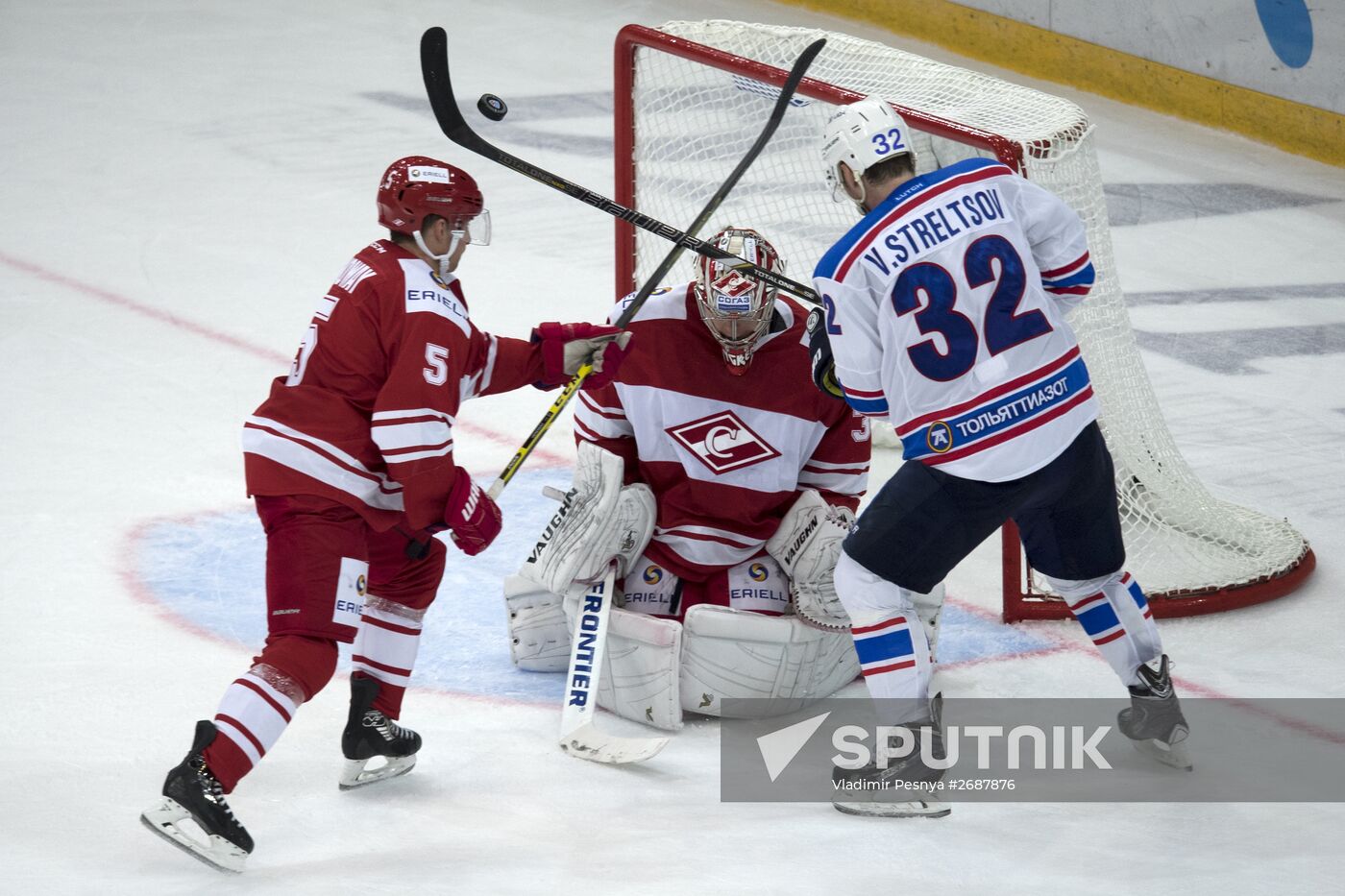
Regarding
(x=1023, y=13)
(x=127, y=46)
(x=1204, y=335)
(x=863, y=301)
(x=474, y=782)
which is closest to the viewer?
(x=863, y=301)

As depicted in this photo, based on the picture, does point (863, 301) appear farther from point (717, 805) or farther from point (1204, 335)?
point (1204, 335)

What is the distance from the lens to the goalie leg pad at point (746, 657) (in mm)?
3389

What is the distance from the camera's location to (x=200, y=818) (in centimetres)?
266

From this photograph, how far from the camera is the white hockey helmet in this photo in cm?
291

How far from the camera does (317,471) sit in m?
2.92

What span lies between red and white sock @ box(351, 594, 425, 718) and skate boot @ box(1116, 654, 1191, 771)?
4.22ft

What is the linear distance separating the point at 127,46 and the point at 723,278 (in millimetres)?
7125

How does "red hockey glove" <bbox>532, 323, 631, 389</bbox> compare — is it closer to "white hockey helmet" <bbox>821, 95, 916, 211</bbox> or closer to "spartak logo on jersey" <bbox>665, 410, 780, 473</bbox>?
"spartak logo on jersey" <bbox>665, 410, 780, 473</bbox>

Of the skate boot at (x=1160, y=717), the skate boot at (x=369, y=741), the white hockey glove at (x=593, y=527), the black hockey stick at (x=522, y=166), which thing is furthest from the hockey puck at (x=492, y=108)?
the skate boot at (x=1160, y=717)

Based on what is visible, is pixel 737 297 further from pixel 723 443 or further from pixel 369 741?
pixel 369 741

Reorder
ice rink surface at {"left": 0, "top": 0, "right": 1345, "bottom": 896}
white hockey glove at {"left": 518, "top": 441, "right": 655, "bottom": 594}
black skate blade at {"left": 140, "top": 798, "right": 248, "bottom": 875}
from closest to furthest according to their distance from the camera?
black skate blade at {"left": 140, "top": 798, "right": 248, "bottom": 875}
ice rink surface at {"left": 0, "top": 0, "right": 1345, "bottom": 896}
white hockey glove at {"left": 518, "top": 441, "right": 655, "bottom": 594}

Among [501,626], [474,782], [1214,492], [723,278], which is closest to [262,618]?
[501,626]

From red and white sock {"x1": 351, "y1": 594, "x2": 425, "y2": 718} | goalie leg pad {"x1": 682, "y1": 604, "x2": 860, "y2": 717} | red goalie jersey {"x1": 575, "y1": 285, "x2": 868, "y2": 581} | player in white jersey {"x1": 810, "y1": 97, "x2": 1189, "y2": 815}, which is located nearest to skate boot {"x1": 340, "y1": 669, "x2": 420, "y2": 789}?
red and white sock {"x1": 351, "y1": 594, "x2": 425, "y2": 718}

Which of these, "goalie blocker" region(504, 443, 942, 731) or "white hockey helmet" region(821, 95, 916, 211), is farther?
"goalie blocker" region(504, 443, 942, 731)
